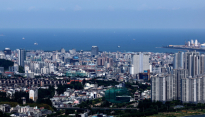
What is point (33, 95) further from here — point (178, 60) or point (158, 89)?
point (178, 60)

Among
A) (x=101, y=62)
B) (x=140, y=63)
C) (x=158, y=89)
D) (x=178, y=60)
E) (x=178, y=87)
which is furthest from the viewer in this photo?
(x=101, y=62)

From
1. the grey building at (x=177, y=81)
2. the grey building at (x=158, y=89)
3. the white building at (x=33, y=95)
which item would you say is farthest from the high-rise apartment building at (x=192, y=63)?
the white building at (x=33, y=95)

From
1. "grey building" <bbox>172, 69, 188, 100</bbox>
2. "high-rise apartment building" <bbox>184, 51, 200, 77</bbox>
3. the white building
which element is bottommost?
the white building

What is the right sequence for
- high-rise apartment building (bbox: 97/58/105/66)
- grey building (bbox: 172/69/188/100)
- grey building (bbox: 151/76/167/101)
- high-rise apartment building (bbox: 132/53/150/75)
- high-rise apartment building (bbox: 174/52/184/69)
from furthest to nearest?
high-rise apartment building (bbox: 97/58/105/66), high-rise apartment building (bbox: 132/53/150/75), high-rise apartment building (bbox: 174/52/184/69), grey building (bbox: 172/69/188/100), grey building (bbox: 151/76/167/101)

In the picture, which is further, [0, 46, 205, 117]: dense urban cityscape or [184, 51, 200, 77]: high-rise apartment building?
[184, 51, 200, 77]: high-rise apartment building

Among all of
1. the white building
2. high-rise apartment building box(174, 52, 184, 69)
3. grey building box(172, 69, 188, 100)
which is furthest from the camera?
high-rise apartment building box(174, 52, 184, 69)

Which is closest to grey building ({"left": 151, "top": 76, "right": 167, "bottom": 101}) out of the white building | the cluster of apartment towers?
the cluster of apartment towers

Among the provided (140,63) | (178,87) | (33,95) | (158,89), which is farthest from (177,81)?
(140,63)

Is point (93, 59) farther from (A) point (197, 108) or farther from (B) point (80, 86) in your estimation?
(A) point (197, 108)

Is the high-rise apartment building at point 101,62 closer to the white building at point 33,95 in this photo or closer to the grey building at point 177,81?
the grey building at point 177,81

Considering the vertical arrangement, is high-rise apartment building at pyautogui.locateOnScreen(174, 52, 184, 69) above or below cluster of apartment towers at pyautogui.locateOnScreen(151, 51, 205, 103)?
above

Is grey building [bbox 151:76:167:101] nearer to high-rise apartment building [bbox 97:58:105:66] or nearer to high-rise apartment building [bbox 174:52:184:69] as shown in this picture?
high-rise apartment building [bbox 174:52:184:69]
